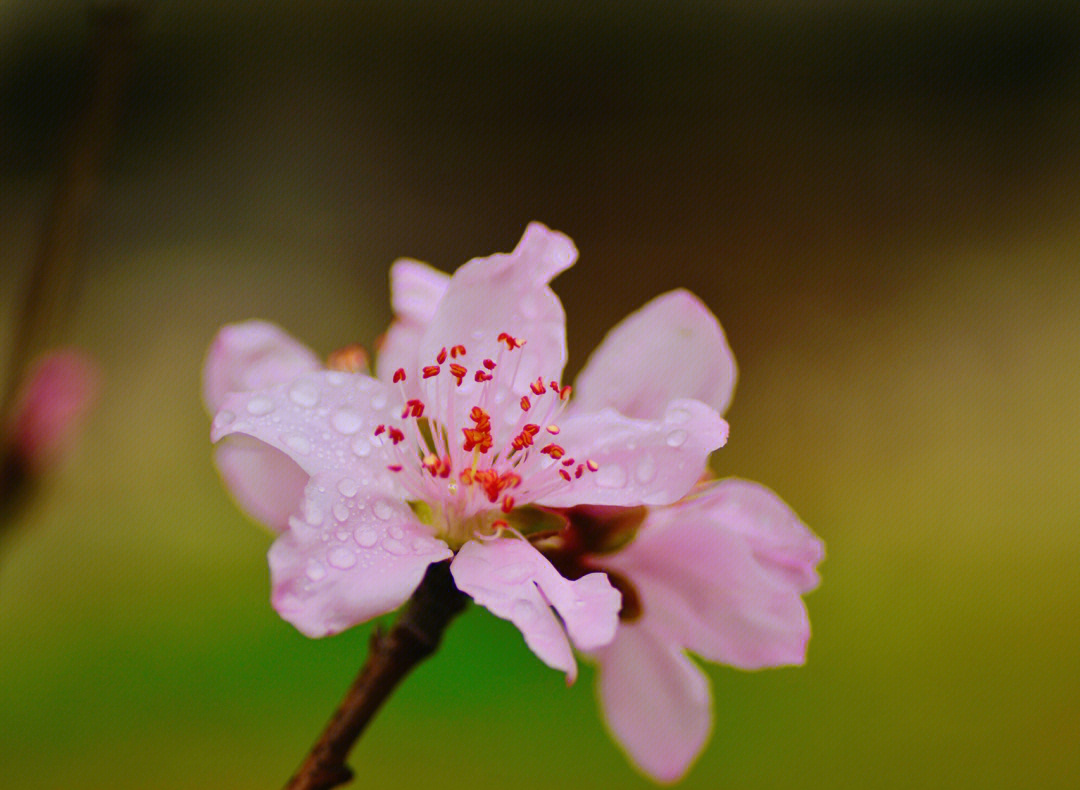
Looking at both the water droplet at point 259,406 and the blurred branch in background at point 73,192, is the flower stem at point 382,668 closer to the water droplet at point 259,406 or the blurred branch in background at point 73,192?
the water droplet at point 259,406

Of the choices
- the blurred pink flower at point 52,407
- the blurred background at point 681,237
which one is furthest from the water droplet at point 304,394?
the blurred background at point 681,237

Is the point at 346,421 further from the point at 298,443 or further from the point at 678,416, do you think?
the point at 678,416

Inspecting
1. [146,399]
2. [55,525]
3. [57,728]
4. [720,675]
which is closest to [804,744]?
[720,675]

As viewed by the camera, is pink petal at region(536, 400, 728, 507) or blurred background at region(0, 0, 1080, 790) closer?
pink petal at region(536, 400, 728, 507)

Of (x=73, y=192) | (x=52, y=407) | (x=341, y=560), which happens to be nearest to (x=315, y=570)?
(x=341, y=560)

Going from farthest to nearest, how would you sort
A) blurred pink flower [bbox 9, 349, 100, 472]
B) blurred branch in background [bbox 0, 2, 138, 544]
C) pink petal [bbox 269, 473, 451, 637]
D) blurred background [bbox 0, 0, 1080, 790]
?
blurred background [bbox 0, 0, 1080, 790], blurred pink flower [bbox 9, 349, 100, 472], blurred branch in background [bbox 0, 2, 138, 544], pink petal [bbox 269, 473, 451, 637]

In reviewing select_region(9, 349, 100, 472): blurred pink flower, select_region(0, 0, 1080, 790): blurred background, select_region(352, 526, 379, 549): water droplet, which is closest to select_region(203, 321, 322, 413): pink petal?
select_region(352, 526, 379, 549): water droplet

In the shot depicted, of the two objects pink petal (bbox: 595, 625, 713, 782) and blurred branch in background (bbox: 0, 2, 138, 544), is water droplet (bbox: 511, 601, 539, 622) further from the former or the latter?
blurred branch in background (bbox: 0, 2, 138, 544)
